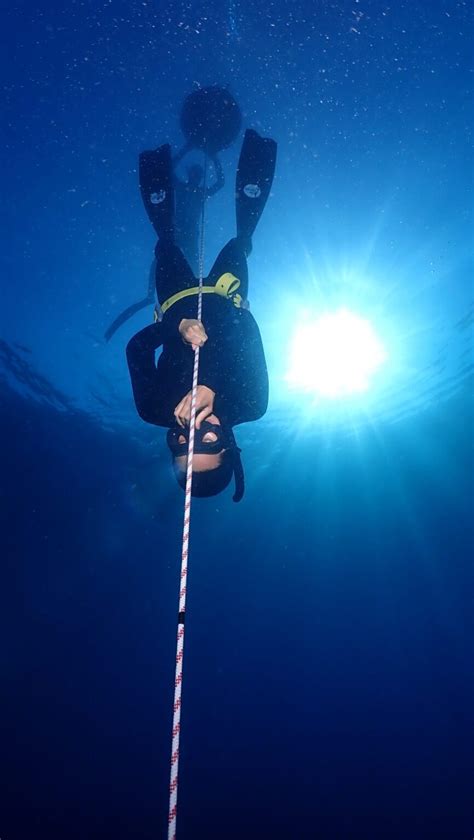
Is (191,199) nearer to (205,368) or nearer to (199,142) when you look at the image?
(199,142)

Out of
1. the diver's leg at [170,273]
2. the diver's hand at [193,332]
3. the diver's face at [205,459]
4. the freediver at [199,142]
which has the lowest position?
the diver's face at [205,459]

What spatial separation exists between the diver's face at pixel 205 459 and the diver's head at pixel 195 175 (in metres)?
5.76

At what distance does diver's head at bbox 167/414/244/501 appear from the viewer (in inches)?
165

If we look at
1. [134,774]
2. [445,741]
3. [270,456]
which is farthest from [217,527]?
[445,741]

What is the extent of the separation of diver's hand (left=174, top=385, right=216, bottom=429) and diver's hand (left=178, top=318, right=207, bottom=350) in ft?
1.88

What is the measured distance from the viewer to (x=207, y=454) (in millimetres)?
4199

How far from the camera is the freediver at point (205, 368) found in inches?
168

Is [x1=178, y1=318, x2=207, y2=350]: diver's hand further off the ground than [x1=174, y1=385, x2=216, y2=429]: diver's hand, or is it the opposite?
[x1=178, y1=318, x2=207, y2=350]: diver's hand

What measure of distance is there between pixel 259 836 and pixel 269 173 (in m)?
26.4

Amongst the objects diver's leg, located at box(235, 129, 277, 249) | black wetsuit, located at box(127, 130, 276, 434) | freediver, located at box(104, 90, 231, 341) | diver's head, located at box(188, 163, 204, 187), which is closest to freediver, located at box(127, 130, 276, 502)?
black wetsuit, located at box(127, 130, 276, 434)

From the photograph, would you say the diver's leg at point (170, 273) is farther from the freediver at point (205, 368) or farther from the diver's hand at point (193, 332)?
the diver's hand at point (193, 332)

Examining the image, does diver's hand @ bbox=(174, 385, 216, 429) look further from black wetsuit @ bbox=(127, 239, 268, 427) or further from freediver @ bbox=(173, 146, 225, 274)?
freediver @ bbox=(173, 146, 225, 274)

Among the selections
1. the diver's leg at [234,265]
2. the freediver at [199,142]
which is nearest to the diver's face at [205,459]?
the diver's leg at [234,265]

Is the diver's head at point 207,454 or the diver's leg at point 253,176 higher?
the diver's leg at point 253,176
